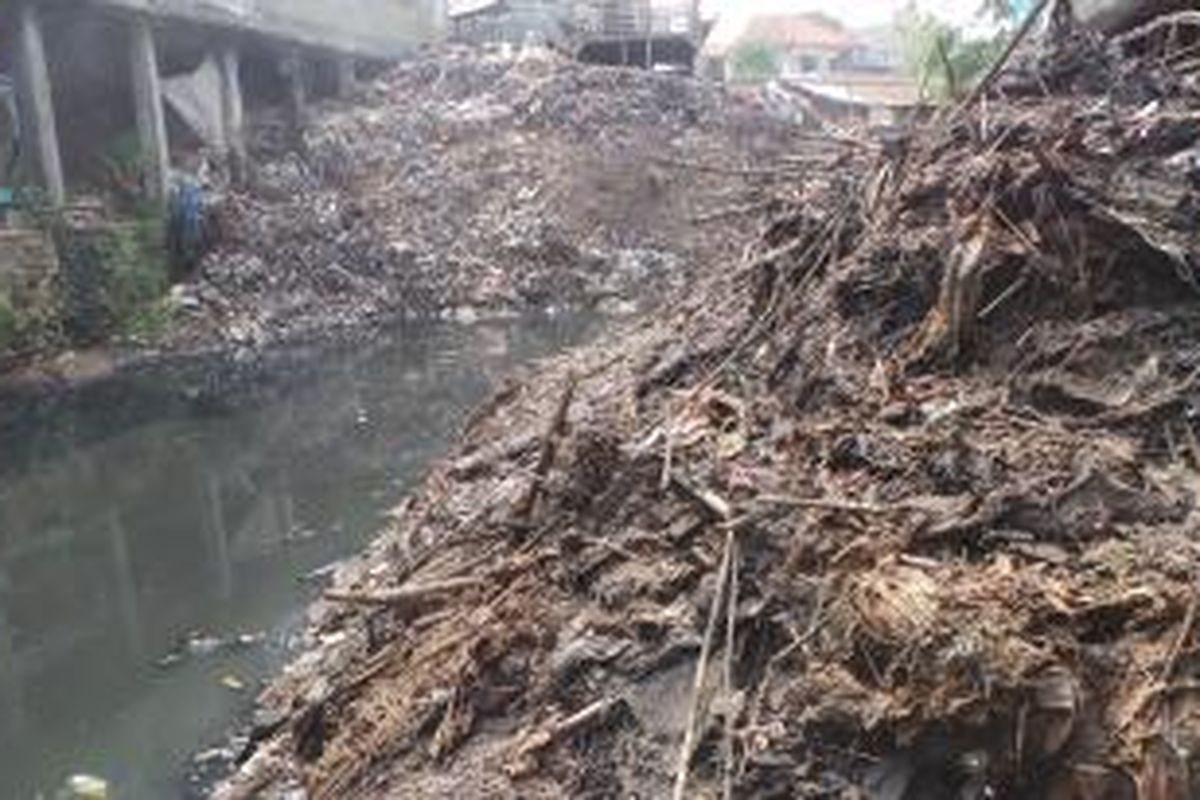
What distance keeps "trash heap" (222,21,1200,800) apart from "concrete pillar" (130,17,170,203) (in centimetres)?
1532

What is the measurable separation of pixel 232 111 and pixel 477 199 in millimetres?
4284

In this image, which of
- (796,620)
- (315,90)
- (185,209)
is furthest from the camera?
(315,90)

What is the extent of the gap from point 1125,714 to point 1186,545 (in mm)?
657

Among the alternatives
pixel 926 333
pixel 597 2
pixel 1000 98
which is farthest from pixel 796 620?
pixel 597 2

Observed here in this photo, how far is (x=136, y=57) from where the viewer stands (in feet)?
71.8

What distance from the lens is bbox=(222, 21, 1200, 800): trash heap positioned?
412 cm

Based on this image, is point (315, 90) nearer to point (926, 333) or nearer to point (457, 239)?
point (457, 239)

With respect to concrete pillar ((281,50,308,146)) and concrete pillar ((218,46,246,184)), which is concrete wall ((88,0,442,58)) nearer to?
concrete pillar ((281,50,308,146))

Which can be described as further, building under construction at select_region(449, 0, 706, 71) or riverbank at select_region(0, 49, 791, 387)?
building under construction at select_region(449, 0, 706, 71)

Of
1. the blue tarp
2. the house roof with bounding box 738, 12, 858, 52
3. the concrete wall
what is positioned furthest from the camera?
the house roof with bounding box 738, 12, 858, 52

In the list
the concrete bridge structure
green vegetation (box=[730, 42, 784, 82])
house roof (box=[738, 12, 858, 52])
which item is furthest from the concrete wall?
house roof (box=[738, 12, 858, 52])

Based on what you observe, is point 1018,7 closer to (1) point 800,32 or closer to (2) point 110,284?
(2) point 110,284

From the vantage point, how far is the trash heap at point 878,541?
4125 millimetres

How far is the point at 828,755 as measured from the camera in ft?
14.0
